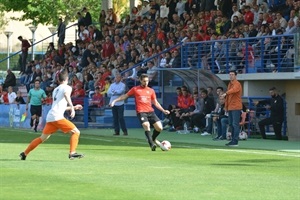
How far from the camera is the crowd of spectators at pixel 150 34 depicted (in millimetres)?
35219

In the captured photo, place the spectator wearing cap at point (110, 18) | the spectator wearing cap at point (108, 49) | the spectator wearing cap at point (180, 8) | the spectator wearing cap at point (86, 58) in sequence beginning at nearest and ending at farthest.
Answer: the spectator wearing cap at point (180, 8) < the spectator wearing cap at point (108, 49) < the spectator wearing cap at point (86, 58) < the spectator wearing cap at point (110, 18)

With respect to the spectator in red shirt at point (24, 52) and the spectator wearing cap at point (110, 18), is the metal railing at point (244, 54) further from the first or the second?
the spectator in red shirt at point (24, 52)

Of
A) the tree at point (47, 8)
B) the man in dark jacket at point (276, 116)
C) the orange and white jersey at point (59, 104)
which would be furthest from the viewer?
the tree at point (47, 8)

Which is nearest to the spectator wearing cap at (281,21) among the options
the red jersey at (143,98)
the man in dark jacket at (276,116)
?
the man in dark jacket at (276,116)

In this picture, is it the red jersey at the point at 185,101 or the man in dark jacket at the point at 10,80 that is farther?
the man in dark jacket at the point at 10,80

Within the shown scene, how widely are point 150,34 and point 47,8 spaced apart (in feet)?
84.1

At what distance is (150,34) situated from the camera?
42500 mm

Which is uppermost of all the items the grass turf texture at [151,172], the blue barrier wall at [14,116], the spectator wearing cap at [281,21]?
the spectator wearing cap at [281,21]

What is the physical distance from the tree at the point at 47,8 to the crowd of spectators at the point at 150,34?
8480mm

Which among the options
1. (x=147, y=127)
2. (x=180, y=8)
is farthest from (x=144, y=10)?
(x=147, y=127)

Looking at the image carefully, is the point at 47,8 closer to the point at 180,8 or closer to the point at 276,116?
the point at 180,8

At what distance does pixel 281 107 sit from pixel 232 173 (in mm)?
13462

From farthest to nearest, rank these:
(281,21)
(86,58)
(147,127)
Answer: (86,58) → (281,21) → (147,127)

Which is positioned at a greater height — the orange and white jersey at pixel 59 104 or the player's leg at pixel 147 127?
the orange and white jersey at pixel 59 104
